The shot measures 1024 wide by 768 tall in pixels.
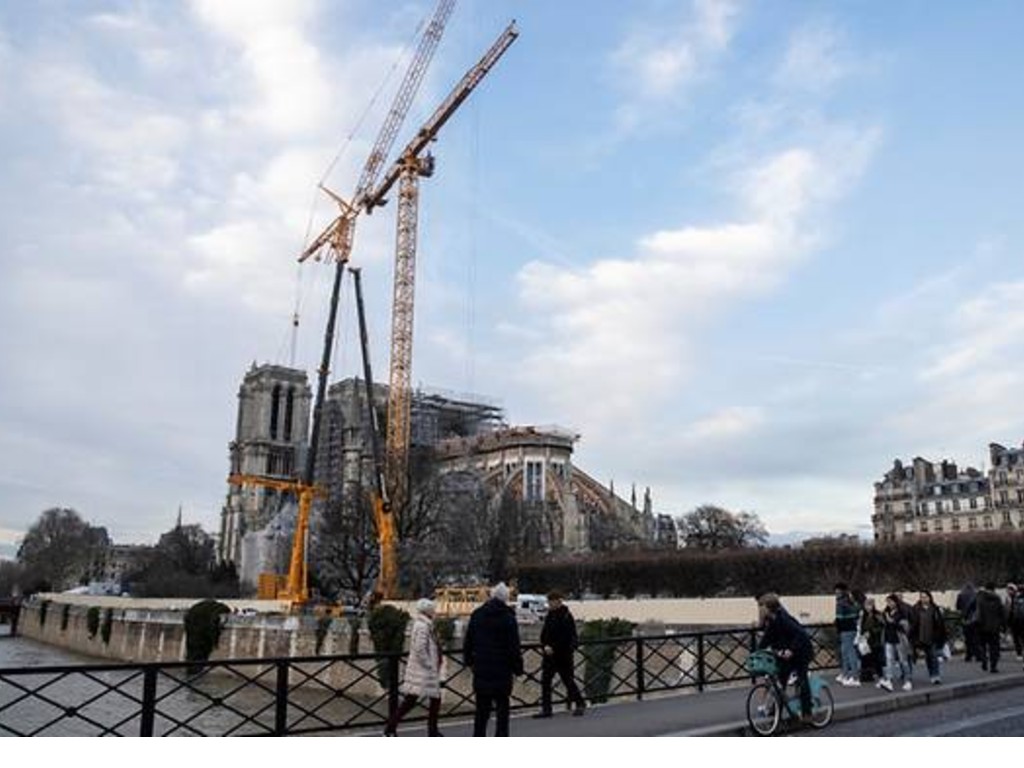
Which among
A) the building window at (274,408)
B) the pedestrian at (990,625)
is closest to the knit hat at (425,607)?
the pedestrian at (990,625)

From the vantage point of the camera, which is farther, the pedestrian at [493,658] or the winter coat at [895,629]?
the winter coat at [895,629]

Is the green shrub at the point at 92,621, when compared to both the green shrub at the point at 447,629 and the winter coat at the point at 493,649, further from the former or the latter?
the winter coat at the point at 493,649

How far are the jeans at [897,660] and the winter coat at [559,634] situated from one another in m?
5.59

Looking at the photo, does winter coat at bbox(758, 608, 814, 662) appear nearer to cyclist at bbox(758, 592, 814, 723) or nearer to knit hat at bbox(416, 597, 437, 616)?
cyclist at bbox(758, 592, 814, 723)

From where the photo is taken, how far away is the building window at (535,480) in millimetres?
119000

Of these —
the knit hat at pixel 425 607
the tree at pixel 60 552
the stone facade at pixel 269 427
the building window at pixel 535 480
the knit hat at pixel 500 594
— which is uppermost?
the stone facade at pixel 269 427

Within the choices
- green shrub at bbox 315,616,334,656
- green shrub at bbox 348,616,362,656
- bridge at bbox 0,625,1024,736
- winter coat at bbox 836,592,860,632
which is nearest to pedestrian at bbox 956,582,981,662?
bridge at bbox 0,625,1024,736

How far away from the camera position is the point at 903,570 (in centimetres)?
3959

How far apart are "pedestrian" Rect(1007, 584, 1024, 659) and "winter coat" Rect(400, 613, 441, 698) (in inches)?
560

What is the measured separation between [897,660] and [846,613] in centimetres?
128

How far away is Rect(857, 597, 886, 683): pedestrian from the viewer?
51.8ft

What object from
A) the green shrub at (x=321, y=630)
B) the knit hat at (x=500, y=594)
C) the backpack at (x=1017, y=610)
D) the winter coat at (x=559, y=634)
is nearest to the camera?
the knit hat at (x=500, y=594)
